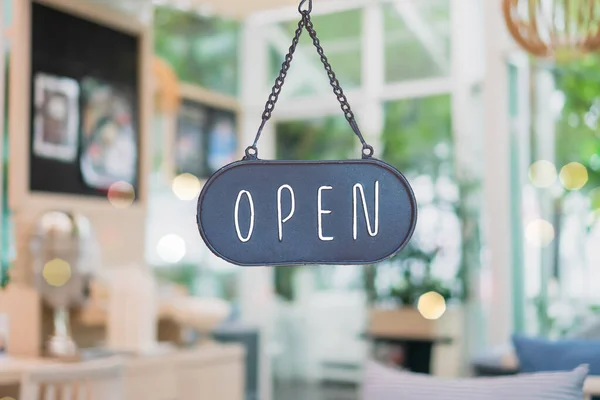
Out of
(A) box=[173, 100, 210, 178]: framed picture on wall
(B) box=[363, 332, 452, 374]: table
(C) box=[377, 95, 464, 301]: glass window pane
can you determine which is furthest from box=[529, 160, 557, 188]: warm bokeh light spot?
(A) box=[173, 100, 210, 178]: framed picture on wall

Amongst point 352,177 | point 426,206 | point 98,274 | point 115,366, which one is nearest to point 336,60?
point 426,206

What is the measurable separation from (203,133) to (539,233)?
121 inches

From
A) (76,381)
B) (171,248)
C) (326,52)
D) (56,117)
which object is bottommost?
(76,381)

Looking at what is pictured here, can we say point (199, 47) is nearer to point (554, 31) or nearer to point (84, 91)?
point (84, 91)

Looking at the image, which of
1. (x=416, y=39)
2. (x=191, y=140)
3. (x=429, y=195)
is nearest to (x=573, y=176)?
(x=429, y=195)

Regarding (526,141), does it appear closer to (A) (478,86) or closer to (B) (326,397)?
(A) (478,86)

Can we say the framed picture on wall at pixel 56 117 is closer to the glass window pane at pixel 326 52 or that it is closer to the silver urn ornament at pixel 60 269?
the silver urn ornament at pixel 60 269

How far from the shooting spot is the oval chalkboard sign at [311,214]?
1641 mm

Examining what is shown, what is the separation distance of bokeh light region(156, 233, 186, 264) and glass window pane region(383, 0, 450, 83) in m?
2.33

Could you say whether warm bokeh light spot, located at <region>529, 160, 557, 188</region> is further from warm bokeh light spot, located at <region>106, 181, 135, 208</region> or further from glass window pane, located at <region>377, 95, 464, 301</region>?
warm bokeh light spot, located at <region>106, 181, 135, 208</region>

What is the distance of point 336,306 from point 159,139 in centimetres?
231

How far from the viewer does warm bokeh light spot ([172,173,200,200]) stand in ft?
23.5

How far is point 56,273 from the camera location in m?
3.88

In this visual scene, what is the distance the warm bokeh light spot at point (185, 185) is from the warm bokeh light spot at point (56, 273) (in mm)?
3248
